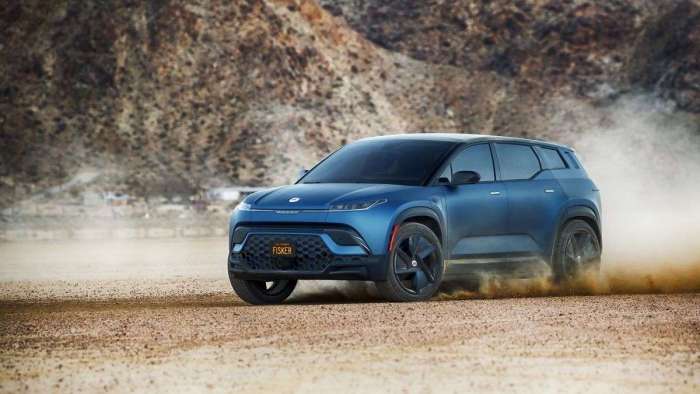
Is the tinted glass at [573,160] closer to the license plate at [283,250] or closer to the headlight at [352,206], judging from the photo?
the headlight at [352,206]

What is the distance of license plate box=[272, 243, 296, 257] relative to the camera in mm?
12641

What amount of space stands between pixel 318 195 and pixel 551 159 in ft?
12.3

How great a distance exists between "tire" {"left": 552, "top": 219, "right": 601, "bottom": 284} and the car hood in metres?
2.72

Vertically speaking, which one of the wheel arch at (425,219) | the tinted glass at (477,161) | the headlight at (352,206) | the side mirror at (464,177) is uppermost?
the tinted glass at (477,161)

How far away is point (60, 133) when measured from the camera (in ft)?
213

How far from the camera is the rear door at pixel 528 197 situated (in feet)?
46.5

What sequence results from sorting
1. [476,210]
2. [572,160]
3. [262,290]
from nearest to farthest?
1. [476,210]
2. [262,290]
3. [572,160]

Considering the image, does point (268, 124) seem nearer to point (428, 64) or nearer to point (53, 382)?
point (428, 64)

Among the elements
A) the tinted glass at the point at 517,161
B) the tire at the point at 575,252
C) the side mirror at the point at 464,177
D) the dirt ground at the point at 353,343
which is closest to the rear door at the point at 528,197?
the tinted glass at the point at 517,161

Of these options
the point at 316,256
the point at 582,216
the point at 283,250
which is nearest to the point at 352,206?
the point at 316,256

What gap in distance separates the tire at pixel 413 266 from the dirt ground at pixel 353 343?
21 cm

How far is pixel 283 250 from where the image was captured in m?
12.7

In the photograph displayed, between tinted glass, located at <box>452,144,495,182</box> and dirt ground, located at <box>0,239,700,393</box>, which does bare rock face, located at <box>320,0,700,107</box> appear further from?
dirt ground, located at <box>0,239,700,393</box>

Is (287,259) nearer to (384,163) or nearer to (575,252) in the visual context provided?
(384,163)
